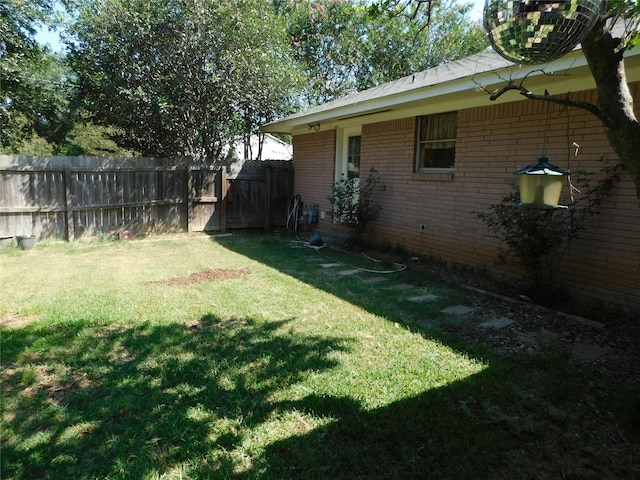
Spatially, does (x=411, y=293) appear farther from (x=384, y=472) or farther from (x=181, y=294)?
(x=384, y=472)

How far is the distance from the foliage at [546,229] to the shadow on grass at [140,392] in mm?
2686

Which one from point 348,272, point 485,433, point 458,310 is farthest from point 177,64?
point 485,433

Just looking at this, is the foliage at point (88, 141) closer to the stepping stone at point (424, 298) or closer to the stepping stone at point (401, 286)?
the stepping stone at point (401, 286)

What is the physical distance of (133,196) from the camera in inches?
355

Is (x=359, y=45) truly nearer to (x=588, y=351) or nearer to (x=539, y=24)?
(x=588, y=351)

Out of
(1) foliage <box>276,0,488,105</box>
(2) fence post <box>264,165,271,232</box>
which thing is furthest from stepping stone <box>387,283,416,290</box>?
(1) foliage <box>276,0,488,105</box>

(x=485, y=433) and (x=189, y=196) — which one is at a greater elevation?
(x=189, y=196)

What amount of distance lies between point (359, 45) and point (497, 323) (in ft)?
51.3

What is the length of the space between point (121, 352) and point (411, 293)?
340 centimetres

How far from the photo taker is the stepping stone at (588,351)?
134 inches

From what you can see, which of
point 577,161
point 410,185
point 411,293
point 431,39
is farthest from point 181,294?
point 431,39

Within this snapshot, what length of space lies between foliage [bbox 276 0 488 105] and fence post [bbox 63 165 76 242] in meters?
9.99

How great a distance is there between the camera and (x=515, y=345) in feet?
11.9

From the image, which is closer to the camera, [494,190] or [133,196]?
[494,190]
